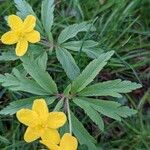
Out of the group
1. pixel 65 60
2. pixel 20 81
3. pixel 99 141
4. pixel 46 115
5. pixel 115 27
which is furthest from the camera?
pixel 115 27

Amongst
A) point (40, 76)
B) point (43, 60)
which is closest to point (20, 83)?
point (40, 76)

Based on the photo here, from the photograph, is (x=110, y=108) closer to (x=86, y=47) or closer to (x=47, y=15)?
(x=86, y=47)

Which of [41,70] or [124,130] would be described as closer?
[41,70]

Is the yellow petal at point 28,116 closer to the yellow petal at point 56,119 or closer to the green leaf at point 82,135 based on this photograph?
the yellow petal at point 56,119

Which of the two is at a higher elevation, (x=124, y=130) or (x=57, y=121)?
(x=57, y=121)

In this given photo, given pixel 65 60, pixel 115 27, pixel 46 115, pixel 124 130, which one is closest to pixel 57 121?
pixel 46 115

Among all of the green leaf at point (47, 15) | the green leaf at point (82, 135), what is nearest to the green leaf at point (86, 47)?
the green leaf at point (47, 15)

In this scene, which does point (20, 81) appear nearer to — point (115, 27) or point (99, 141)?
point (99, 141)

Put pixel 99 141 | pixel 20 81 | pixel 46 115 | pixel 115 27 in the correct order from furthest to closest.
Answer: pixel 115 27 → pixel 99 141 → pixel 20 81 → pixel 46 115
